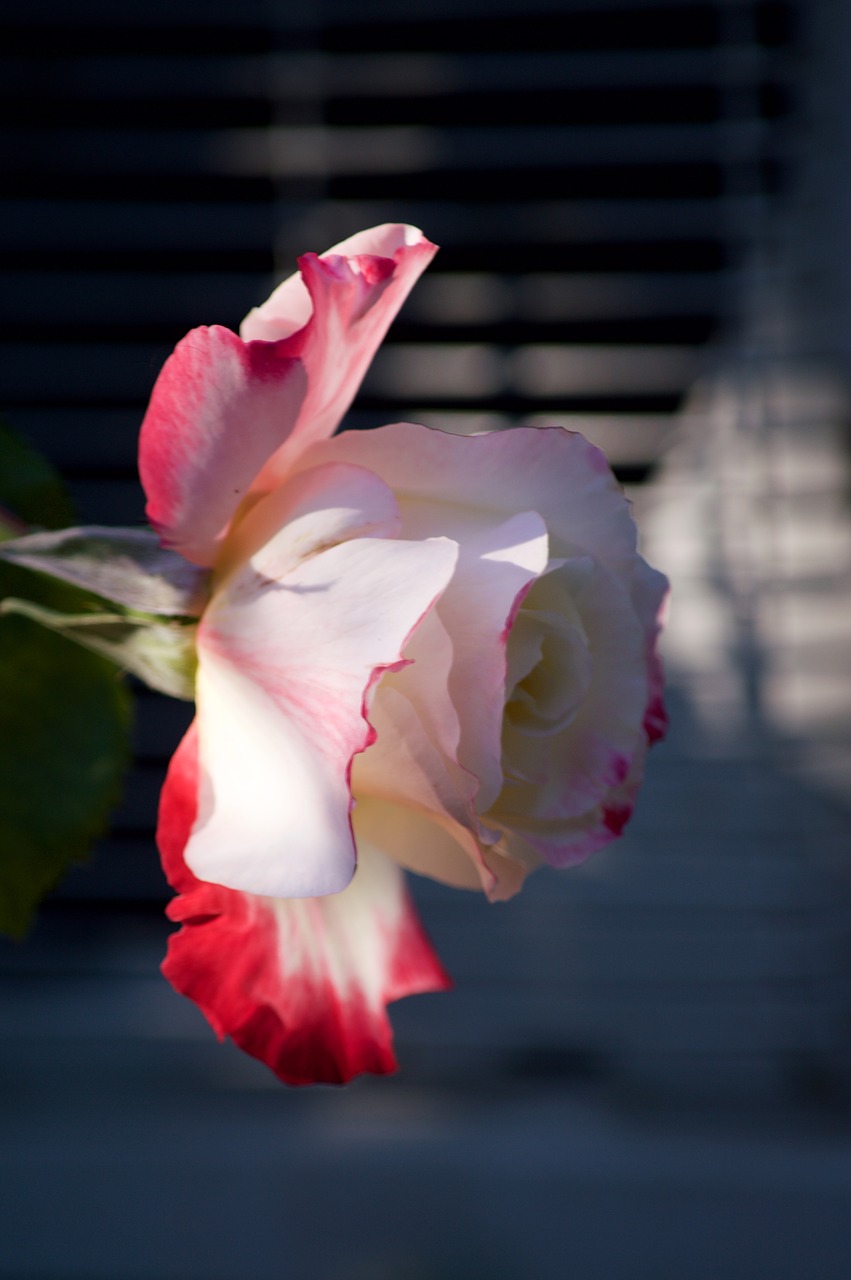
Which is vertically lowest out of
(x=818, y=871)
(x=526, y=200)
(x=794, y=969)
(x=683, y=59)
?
(x=794, y=969)

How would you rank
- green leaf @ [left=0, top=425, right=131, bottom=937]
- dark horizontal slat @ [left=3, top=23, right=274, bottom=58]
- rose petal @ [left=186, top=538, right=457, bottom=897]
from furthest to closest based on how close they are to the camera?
dark horizontal slat @ [left=3, top=23, right=274, bottom=58], green leaf @ [left=0, top=425, right=131, bottom=937], rose petal @ [left=186, top=538, right=457, bottom=897]

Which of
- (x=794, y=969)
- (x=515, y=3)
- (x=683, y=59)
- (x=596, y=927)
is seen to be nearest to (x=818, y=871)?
(x=794, y=969)

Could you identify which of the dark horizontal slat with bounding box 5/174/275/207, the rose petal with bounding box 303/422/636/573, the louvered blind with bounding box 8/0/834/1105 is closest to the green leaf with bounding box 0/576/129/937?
the rose petal with bounding box 303/422/636/573

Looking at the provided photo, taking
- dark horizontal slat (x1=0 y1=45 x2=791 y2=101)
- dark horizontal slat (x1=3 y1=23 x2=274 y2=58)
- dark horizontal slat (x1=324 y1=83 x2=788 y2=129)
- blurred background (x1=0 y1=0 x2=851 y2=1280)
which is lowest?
blurred background (x1=0 y1=0 x2=851 y2=1280)

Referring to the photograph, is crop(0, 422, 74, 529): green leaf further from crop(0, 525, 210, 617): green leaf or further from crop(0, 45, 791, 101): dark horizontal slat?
crop(0, 45, 791, 101): dark horizontal slat

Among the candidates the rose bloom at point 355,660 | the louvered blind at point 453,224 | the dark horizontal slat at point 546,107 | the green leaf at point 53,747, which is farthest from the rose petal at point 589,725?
the dark horizontal slat at point 546,107

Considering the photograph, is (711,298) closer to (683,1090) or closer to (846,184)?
(846,184)

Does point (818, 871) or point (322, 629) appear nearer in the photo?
point (322, 629)

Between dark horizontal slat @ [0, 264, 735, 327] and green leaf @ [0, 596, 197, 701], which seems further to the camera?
dark horizontal slat @ [0, 264, 735, 327]
